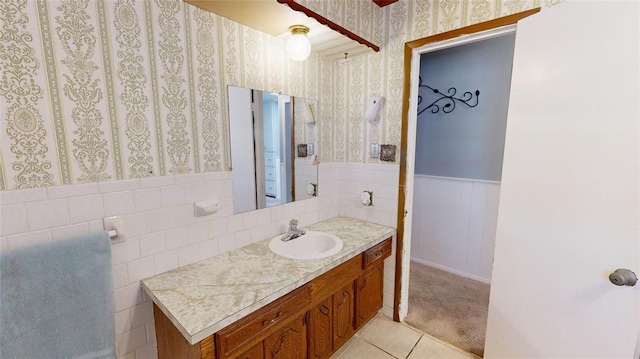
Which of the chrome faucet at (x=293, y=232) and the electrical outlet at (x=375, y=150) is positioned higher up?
the electrical outlet at (x=375, y=150)

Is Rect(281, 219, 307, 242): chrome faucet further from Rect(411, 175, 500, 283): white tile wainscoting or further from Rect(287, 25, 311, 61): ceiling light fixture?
Rect(411, 175, 500, 283): white tile wainscoting

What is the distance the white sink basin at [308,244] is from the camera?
5.33 feet

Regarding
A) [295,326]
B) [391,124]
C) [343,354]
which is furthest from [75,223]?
[391,124]

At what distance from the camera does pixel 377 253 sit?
1.87 m

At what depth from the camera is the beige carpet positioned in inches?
75.7

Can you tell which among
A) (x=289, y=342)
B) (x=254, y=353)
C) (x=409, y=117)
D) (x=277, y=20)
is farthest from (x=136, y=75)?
(x=409, y=117)

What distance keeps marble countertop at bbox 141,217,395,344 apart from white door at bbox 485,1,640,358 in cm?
92

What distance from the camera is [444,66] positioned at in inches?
107

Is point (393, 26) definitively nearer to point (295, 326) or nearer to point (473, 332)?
point (295, 326)

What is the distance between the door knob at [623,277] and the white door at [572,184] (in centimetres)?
3

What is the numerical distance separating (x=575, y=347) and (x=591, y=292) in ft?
1.03

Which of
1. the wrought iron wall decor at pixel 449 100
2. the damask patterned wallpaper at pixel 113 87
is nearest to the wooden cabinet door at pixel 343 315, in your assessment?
the damask patterned wallpaper at pixel 113 87

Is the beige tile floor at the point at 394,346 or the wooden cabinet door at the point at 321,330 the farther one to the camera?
the beige tile floor at the point at 394,346

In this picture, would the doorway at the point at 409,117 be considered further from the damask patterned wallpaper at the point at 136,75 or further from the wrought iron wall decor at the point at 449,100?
the wrought iron wall decor at the point at 449,100
